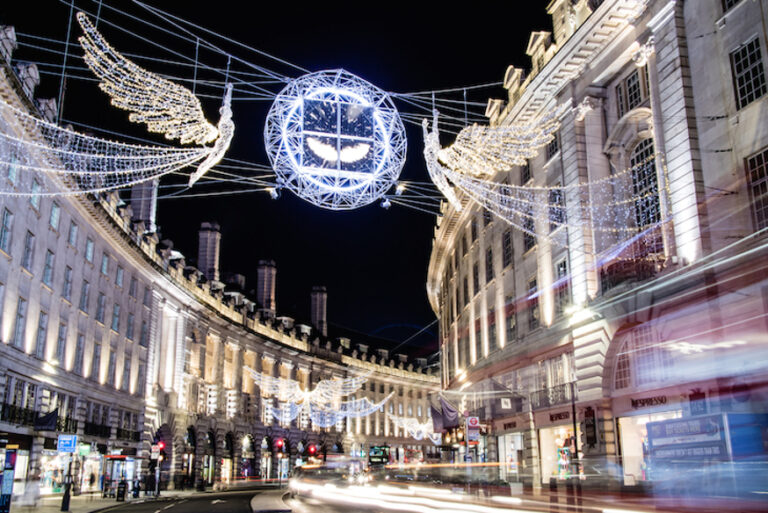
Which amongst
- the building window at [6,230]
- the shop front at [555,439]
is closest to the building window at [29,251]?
the building window at [6,230]

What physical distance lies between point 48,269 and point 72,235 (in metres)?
3.71

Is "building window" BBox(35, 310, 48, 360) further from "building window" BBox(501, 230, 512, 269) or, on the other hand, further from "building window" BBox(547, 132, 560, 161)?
"building window" BBox(547, 132, 560, 161)

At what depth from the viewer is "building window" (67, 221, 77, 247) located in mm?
41250

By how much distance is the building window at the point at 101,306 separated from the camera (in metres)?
45.6

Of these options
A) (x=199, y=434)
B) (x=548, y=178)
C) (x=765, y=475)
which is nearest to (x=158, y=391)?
(x=199, y=434)

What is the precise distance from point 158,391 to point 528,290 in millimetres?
32800

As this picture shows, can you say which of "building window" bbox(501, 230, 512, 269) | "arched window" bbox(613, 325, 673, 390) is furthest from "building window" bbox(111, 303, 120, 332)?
"arched window" bbox(613, 325, 673, 390)

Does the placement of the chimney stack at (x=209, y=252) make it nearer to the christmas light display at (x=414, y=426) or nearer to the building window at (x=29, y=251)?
the building window at (x=29, y=251)

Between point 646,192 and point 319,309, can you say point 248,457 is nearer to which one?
point 319,309

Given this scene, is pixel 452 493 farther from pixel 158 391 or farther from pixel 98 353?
pixel 158 391

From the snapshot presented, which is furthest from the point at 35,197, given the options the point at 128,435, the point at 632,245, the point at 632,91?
the point at 632,91

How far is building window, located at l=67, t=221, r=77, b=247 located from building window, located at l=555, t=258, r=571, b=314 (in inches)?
1041

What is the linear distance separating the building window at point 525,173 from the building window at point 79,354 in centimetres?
2627

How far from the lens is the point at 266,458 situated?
83500mm
